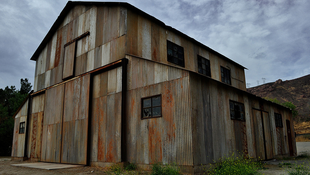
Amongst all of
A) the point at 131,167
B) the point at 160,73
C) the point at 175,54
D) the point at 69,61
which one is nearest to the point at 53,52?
the point at 69,61

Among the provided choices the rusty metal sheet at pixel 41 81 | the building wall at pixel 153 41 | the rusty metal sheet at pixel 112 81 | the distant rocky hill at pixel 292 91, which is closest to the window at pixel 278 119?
the building wall at pixel 153 41

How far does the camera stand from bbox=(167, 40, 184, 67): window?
42.2 feet

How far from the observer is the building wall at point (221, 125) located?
802 cm

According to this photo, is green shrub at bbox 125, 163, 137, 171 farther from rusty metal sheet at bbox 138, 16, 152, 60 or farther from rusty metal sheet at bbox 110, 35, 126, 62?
rusty metal sheet at bbox 138, 16, 152, 60

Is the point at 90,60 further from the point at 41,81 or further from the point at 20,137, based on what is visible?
the point at 20,137

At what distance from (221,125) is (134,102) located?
3.67 meters

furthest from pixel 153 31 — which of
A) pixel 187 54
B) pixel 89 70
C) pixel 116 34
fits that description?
pixel 89 70

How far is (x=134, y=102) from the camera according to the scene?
9914 millimetres

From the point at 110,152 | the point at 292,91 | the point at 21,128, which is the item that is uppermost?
the point at 292,91

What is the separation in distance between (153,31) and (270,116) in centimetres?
876

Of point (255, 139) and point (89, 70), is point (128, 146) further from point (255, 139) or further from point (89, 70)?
point (255, 139)

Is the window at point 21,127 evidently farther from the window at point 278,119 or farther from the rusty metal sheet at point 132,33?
the window at point 278,119

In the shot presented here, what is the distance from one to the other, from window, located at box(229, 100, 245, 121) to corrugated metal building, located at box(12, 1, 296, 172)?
5 centimetres

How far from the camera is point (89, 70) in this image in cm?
1270
